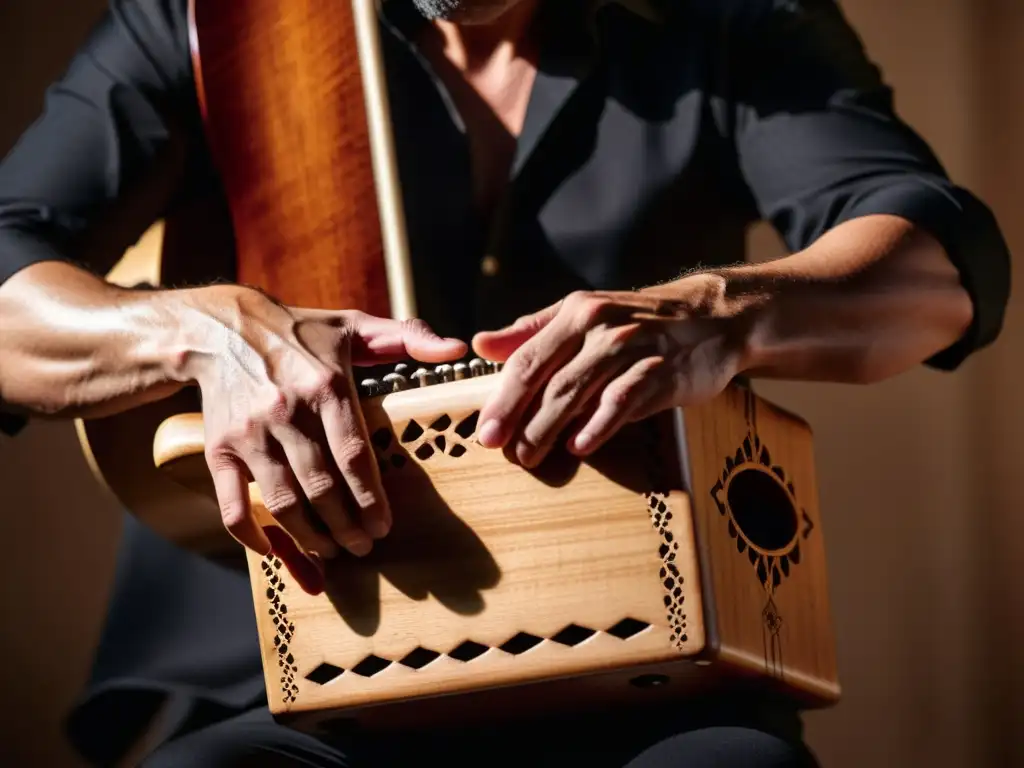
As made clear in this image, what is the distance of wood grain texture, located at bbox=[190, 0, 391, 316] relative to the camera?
101 centimetres

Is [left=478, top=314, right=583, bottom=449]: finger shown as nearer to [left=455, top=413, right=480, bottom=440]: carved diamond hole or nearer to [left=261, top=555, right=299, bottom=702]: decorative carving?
[left=455, top=413, right=480, bottom=440]: carved diamond hole

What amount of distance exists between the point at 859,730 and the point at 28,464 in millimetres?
1066

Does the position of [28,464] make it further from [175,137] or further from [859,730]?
[859,730]

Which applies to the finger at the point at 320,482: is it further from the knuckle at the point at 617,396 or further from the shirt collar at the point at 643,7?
the shirt collar at the point at 643,7

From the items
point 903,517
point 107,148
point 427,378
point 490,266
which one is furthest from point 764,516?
point 903,517

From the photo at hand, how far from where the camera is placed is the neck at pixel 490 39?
1.12 m

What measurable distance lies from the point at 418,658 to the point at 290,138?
19.6 inches

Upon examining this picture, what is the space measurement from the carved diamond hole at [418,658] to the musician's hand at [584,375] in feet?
0.41

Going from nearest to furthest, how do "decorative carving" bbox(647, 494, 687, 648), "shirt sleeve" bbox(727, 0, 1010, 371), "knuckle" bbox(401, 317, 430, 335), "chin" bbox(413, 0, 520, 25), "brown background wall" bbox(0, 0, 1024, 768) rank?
"decorative carving" bbox(647, 494, 687, 648) → "knuckle" bbox(401, 317, 430, 335) → "shirt sleeve" bbox(727, 0, 1010, 371) → "chin" bbox(413, 0, 520, 25) → "brown background wall" bbox(0, 0, 1024, 768)

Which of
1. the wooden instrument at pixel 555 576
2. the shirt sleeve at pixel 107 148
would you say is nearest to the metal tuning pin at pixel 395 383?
the wooden instrument at pixel 555 576

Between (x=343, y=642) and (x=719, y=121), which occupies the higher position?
(x=719, y=121)

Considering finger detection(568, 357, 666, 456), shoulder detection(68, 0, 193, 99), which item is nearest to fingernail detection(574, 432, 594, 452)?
finger detection(568, 357, 666, 456)

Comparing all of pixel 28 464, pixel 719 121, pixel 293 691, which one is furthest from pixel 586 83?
pixel 28 464

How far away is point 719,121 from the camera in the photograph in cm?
105
